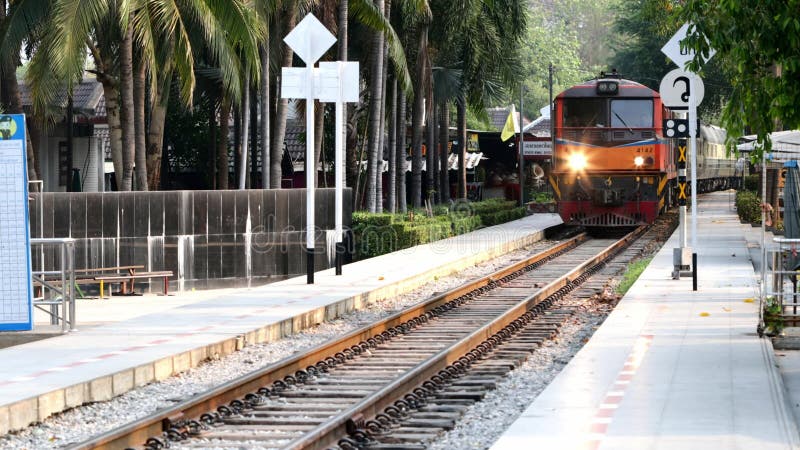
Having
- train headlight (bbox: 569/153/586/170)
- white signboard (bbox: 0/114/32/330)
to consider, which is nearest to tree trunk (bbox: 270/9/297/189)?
train headlight (bbox: 569/153/586/170)

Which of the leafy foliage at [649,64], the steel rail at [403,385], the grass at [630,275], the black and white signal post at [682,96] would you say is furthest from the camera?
the leafy foliage at [649,64]

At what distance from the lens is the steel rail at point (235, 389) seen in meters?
9.70

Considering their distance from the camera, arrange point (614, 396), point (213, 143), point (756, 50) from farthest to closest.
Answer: point (213, 143)
point (756, 50)
point (614, 396)

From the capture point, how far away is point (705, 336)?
Answer: 14.8 m

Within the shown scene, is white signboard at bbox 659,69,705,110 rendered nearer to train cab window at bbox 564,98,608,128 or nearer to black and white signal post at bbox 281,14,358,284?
black and white signal post at bbox 281,14,358,284

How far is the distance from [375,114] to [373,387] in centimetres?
2104

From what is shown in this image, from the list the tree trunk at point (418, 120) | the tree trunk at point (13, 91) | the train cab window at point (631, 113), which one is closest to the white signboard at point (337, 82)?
the tree trunk at point (13, 91)

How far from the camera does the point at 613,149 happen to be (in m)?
33.2

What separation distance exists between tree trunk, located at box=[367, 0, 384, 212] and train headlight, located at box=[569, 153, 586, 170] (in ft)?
16.5

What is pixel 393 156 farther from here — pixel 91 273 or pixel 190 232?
pixel 91 273

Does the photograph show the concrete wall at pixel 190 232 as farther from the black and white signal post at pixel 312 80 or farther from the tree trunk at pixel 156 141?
the tree trunk at pixel 156 141

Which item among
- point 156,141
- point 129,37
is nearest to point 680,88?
point 129,37

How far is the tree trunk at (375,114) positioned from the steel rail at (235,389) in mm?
13859

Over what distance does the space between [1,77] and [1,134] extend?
20.6 meters
